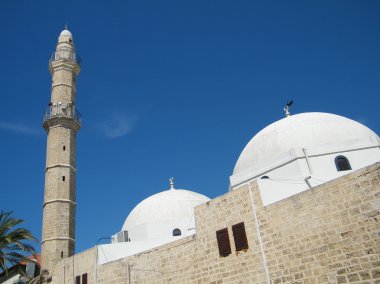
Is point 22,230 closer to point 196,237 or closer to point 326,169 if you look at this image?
point 196,237

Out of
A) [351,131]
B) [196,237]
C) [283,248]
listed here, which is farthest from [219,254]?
[351,131]

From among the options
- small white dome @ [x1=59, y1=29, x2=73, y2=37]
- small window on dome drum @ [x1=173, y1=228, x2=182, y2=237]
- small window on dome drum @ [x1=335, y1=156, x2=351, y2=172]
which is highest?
small white dome @ [x1=59, y1=29, x2=73, y2=37]

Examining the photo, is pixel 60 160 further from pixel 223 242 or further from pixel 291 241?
pixel 291 241

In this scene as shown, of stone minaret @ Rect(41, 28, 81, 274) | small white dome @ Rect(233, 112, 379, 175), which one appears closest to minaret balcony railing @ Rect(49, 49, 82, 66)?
stone minaret @ Rect(41, 28, 81, 274)

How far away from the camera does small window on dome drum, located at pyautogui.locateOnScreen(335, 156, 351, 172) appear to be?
37.1 feet

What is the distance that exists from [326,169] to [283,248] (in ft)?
13.6

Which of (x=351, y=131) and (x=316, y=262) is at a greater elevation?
(x=351, y=131)

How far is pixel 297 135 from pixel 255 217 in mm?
4481

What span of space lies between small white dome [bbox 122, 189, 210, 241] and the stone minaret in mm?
2672

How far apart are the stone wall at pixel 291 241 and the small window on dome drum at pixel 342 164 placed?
12.7 feet

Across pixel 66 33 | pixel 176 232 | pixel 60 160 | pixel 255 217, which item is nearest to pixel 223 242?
pixel 255 217

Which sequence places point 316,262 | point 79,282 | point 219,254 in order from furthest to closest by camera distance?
1. point 79,282
2. point 219,254
3. point 316,262

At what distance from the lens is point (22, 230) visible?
14.2 metres

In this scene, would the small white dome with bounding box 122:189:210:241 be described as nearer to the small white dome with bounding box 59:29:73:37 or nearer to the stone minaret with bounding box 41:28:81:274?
the stone minaret with bounding box 41:28:81:274
